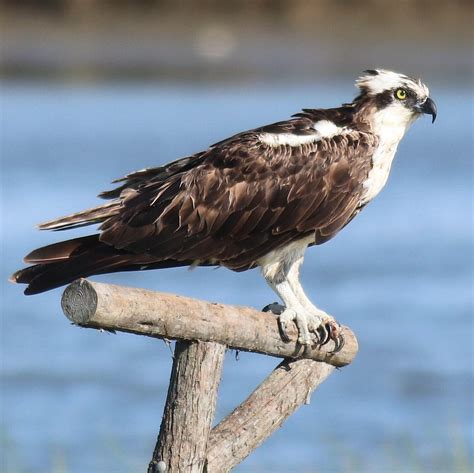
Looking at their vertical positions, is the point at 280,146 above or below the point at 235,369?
below

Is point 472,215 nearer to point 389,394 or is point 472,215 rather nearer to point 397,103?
point 389,394

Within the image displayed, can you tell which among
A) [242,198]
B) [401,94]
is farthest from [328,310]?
[242,198]

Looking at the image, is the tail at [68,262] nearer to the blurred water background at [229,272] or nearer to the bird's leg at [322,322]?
the bird's leg at [322,322]

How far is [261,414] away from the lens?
507 centimetres

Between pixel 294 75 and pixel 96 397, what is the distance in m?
19.1

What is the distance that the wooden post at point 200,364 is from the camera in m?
4.46

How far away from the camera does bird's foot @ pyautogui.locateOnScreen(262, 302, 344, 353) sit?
213 inches

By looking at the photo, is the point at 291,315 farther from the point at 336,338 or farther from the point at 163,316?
the point at 163,316

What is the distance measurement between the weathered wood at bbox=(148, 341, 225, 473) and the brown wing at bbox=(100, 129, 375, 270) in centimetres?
127

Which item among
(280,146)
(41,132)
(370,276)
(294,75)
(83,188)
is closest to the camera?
(280,146)

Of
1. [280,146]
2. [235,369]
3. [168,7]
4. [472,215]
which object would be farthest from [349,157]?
[168,7]

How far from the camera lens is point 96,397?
1131cm

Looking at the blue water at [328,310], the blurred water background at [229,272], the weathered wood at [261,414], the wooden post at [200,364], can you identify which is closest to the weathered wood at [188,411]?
the wooden post at [200,364]

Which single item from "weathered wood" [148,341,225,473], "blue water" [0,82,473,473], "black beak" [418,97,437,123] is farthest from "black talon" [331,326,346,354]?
"blue water" [0,82,473,473]
